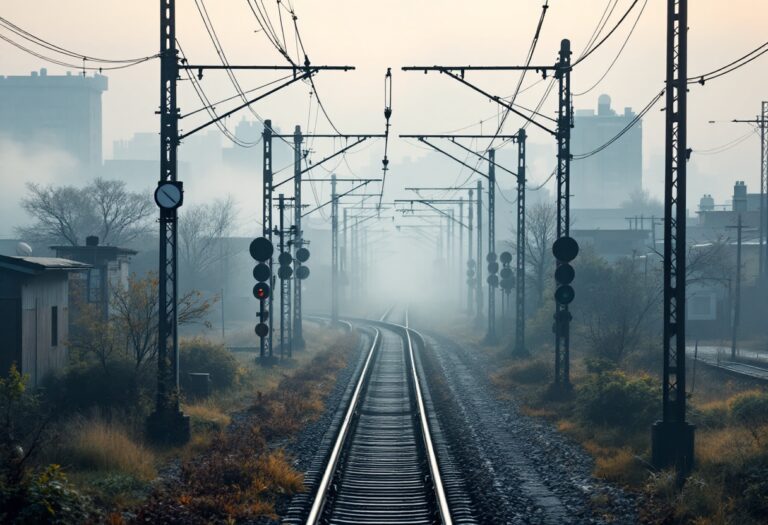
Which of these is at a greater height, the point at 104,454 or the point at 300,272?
the point at 300,272

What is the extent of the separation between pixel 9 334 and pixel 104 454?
8.43 meters

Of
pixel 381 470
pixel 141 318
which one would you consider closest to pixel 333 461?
pixel 381 470

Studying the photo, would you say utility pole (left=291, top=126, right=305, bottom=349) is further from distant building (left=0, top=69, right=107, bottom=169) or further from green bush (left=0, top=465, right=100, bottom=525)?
distant building (left=0, top=69, right=107, bottom=169)

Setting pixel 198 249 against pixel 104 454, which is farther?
A: pixel 198 249

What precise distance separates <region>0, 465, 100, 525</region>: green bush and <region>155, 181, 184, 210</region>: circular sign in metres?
7.18

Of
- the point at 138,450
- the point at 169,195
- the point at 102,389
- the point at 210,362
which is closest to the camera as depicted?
the point at 138,450

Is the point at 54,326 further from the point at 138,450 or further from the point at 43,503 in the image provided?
the point at 43,503

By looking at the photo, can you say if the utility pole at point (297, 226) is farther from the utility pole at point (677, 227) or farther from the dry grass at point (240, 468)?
the utility pole at point (677, 227)

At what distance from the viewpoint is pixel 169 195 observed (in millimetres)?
18094

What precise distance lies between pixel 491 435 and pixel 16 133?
193 m

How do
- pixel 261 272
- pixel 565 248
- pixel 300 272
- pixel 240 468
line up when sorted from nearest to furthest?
pixel 240 468
pixel 565 248
pixel 261 272
pixel 300 272

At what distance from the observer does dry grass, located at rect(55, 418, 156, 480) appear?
49.7 ft

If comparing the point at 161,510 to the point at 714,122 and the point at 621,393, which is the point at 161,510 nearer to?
the point at 621,393

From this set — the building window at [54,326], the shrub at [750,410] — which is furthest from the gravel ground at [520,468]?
the building window at [54,326]
